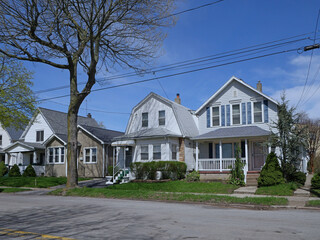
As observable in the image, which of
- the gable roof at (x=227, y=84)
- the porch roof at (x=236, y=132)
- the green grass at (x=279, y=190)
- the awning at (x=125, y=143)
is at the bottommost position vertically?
the green grass at (x=279, y=190)

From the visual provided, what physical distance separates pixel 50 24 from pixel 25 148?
2138cm

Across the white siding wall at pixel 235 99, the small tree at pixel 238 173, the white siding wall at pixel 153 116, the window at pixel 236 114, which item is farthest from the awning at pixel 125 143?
the small tree at pixel 238 173

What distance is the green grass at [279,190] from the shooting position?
636 inches

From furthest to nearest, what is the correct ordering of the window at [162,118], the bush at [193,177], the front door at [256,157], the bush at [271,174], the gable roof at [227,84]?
the window at [162,118] < the front door at [256,157] < the gable roof at [227,84] < the bush at [193,177] < the bush at [271,174]

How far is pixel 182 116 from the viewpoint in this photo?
26.2 m

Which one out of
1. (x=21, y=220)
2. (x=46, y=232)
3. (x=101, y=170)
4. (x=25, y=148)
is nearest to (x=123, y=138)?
(x=101, y=170)

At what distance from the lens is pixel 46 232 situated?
7574mm

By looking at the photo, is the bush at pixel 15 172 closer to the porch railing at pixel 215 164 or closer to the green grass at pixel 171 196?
the green grass at pixel 171 196

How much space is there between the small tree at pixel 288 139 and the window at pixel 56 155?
2124cm

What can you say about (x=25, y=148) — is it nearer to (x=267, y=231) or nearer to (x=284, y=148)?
(x=284, y=148)

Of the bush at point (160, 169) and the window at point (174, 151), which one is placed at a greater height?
the window at point (174, 151)

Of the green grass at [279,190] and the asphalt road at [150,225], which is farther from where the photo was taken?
the green grass at [279,190]

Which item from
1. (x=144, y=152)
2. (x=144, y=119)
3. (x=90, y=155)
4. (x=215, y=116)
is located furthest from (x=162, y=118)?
(x=90, y=155)

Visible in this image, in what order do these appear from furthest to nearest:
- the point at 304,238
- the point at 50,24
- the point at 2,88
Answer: the point at 2,88, the point at 50,24, the point at 304,238
